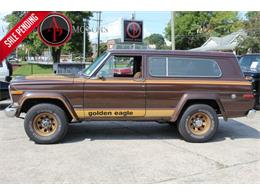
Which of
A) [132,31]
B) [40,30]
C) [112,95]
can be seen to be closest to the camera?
[112,95]

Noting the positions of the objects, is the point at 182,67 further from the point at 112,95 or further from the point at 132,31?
the point at 132,31

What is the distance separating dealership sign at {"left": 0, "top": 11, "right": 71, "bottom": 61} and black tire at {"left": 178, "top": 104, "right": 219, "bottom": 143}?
208 inches

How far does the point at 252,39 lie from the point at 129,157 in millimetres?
39572

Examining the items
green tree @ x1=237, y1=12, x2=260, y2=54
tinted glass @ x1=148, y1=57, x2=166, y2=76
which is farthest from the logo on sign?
green tree @ x1=237, y1=12, x2=260, y2=54

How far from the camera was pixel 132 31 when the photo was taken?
1670 cm

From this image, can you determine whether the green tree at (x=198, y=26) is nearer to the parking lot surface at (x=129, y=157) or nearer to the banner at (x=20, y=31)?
the banner at (x=20, y=31)

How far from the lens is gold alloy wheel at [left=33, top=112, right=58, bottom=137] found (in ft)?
21.4

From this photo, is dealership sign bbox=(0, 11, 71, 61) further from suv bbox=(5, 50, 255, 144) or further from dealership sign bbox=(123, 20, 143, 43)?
dealership sign bbox=(123, 20, 143, 43)

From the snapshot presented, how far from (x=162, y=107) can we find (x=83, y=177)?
259cm

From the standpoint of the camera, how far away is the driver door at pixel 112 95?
6559 mm

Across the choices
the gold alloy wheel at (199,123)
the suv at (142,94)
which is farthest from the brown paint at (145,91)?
the gold alloy wheel at (199,123)

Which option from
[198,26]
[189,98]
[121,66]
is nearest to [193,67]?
[189,98]

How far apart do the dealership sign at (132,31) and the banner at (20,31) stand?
708cm

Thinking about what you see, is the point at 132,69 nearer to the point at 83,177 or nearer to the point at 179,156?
the point at 179,156
